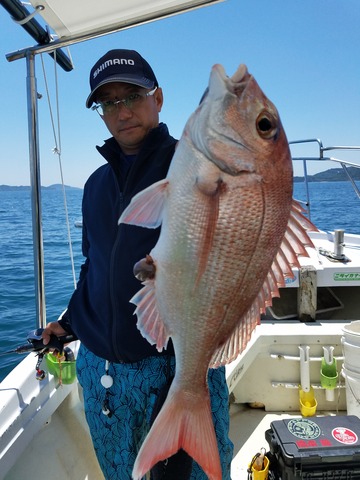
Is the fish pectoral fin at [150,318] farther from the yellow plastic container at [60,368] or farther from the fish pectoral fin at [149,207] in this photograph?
the yellow plastic container at [60,368]

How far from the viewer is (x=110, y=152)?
1938mm

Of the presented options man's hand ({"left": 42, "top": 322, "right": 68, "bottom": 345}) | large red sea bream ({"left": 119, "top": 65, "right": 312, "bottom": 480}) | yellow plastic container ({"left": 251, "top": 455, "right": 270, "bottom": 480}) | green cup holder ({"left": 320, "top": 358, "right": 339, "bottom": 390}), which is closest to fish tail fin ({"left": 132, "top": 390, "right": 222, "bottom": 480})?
large red sea bream ({"left": 119, "top": 65, "right": 312, "bottom": 480})

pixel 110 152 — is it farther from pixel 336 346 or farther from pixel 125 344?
pixel 336 346

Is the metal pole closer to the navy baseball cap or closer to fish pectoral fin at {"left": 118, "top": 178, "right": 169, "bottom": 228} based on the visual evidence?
the navy baseball cap

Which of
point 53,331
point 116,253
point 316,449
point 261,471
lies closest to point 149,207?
point 116,253

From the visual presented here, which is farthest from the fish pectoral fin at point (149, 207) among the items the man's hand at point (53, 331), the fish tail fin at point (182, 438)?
the man's hand at point (53, 331)

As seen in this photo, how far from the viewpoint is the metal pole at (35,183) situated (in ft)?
8.52

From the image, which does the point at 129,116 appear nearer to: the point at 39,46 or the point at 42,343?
the point at 39,46

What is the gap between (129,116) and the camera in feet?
5.87

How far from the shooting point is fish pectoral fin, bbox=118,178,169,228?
130cm

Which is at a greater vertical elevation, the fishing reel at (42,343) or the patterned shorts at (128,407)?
the fishing reel at (42,343)

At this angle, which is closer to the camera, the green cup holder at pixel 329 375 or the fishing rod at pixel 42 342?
the fishing rod at pixel 42 342

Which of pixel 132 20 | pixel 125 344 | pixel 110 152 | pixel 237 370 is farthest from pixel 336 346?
pixel 132 20

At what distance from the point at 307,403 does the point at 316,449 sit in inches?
50.7
